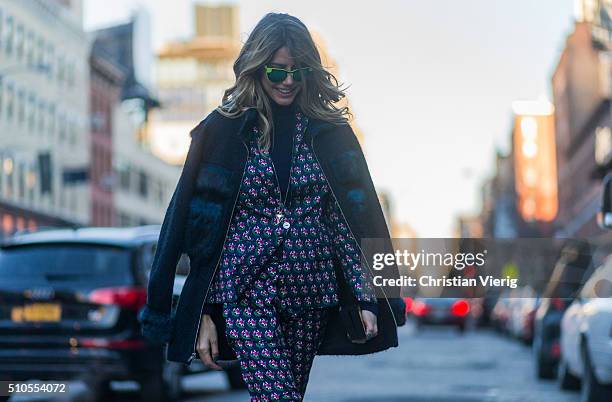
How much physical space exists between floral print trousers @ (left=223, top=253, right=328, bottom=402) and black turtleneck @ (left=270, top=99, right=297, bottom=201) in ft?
0.95

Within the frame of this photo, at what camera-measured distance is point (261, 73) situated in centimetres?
465

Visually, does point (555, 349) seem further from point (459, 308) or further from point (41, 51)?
point (41, 51)

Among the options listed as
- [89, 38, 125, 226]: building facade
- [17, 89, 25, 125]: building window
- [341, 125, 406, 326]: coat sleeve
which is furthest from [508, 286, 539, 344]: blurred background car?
[89, 38, 125, 226]: building facade

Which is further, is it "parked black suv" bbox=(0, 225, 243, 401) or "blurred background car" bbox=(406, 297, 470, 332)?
"blurred background car" bbox=(406, 297, 470, 332)

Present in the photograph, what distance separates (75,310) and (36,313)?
293 millimetres

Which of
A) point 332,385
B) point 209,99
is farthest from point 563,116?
point 332,385

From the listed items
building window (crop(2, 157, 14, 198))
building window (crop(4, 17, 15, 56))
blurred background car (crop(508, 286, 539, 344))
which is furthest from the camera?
building window (crop(4, 17, 15, 56))

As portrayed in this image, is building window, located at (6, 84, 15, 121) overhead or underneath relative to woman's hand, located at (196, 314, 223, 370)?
underneath

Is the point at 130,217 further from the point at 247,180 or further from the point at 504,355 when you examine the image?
the point at 247,180

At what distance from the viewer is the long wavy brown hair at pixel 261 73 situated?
4570 millimetres

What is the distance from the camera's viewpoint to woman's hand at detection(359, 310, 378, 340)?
14.8 ft

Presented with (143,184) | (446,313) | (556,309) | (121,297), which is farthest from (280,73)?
(143,184)

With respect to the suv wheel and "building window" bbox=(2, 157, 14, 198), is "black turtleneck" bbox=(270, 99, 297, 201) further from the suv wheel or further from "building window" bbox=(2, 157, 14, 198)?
"building window" bbox=(2, 157, 14, 198)

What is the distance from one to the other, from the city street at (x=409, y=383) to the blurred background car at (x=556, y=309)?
1.03 ft
